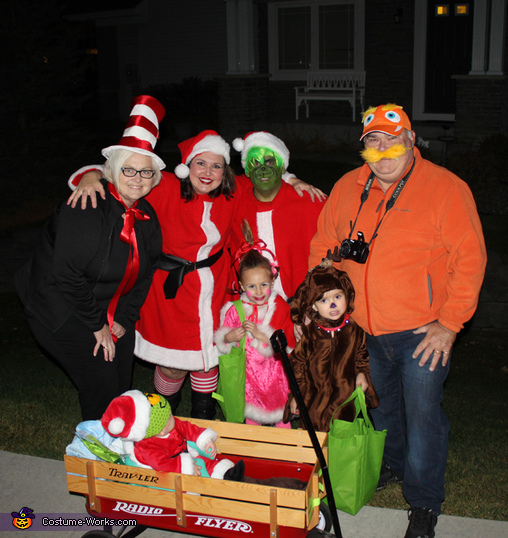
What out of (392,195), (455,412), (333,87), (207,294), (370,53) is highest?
(370,53)

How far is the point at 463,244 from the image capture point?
3023 millimetres

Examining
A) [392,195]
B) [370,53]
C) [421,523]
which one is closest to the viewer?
[392,195]

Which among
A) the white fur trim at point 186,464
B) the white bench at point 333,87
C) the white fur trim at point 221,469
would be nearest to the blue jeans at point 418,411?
the white fur trim at point 221,469

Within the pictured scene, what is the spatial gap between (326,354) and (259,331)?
0.59m

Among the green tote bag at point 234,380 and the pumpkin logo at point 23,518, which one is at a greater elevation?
the green tote bag at point 234,380

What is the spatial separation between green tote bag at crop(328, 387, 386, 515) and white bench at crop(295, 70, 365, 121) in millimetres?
12261

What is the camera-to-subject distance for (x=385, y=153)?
310cm

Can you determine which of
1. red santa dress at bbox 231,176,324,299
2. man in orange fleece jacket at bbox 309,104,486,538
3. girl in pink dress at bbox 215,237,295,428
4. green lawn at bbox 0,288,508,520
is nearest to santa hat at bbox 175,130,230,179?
red santa dress at bbox 231,176,324,299

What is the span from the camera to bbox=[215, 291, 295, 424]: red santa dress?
405 cm

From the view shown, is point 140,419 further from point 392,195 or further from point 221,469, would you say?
point 392,195

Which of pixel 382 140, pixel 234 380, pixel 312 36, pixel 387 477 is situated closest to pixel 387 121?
pixel 382 140

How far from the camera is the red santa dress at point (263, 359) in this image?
4.05 meters

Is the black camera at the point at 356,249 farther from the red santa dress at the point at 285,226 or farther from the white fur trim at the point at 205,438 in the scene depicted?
the white fur trim at the point at 205,438

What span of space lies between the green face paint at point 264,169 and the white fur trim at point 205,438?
1647 mm
